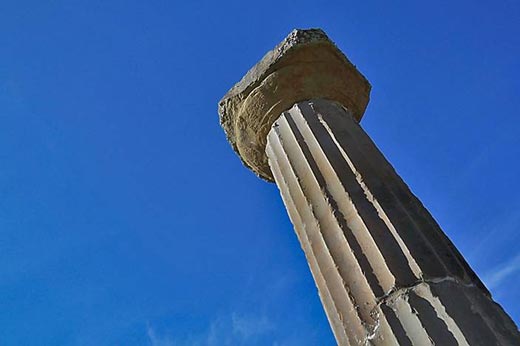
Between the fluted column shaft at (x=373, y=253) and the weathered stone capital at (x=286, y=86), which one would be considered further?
the weathered stone capital at (x=286, y=86)

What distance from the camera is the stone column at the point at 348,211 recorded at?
12.8 feet

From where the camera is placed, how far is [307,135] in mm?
6090

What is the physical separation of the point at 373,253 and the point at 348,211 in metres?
0.57

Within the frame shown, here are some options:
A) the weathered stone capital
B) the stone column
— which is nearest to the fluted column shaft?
the stone column

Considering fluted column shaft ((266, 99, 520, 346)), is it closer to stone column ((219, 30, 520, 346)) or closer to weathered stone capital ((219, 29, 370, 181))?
stone column ((219, 30, 520, 346))

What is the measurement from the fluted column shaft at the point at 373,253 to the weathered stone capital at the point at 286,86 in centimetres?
84

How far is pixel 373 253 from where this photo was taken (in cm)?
443

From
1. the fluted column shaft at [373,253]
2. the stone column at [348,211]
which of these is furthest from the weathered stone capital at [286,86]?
the fluted column shaft at [373,253]

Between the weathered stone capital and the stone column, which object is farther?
the weathered stone capital

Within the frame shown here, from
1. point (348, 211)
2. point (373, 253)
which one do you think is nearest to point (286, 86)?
point (348, 211)

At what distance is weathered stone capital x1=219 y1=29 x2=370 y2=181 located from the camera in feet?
22.6

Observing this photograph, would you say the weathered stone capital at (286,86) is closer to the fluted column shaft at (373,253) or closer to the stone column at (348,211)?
the stone column at (348,211)

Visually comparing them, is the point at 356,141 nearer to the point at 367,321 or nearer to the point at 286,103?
the point at 286,103

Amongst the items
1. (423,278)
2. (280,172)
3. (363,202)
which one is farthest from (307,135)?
(423,278)
